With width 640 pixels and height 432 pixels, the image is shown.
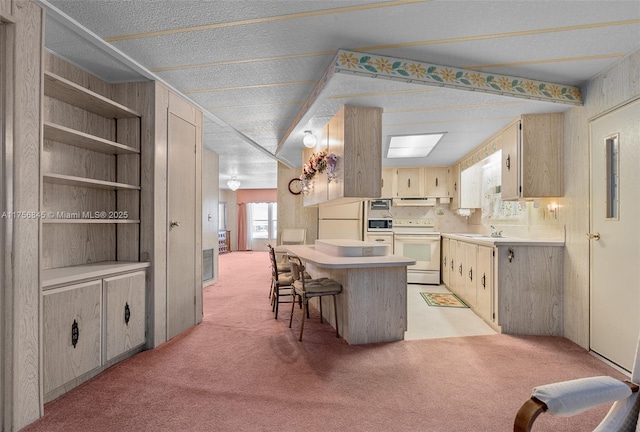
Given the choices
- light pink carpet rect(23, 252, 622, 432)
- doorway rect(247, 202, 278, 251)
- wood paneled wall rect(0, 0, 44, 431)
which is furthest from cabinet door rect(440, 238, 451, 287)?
doorway rect(247, 202, 278, 251)

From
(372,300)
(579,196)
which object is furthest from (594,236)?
(372,300)

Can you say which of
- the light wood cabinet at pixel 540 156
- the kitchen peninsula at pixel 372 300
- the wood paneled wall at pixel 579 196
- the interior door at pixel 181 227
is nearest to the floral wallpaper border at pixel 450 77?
the wood paneled wall at pixel 579 196

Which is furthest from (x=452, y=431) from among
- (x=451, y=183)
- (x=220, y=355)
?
(x=451, y=183)

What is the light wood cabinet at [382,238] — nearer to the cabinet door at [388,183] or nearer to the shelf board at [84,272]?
the cabinet door at [388,183]

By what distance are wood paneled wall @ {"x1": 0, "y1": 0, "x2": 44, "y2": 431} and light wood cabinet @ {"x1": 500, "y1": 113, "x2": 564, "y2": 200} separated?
3.97 metres

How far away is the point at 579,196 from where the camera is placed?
294cm

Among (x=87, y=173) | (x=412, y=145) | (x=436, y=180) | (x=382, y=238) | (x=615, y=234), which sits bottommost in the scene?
(x=382, y=238)

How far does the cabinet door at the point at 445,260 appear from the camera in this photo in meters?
5.37

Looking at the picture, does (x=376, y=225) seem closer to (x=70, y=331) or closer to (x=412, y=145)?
(x=412, y=145)

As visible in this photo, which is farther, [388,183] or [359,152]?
[388,183]

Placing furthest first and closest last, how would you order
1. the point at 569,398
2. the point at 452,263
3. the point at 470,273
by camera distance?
the point at 452,263 → the point at 470,273 → the point at 569,398

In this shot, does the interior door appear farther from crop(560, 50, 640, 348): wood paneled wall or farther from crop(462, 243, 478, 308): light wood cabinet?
crop(560, 50, 640, 348): wood paneled wall

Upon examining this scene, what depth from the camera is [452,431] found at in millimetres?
1696

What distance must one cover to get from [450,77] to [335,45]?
3.27ft
